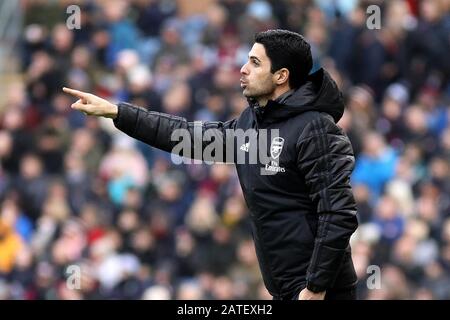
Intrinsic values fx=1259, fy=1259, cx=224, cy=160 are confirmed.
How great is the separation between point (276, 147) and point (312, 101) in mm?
301

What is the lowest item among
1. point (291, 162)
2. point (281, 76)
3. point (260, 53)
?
point (291, 162)

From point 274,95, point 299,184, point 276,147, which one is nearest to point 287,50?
point 274,95

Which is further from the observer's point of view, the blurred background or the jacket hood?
the blurred background

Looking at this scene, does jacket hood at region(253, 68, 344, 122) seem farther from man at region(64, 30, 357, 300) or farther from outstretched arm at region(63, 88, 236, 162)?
outstretched arm at region(63, 88, 236, 162)

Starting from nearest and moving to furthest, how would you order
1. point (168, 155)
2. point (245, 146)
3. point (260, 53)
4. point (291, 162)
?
point (291, 162) < point (260, 53) < point (245, 146) < point (168, 155)

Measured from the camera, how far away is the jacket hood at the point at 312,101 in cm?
646

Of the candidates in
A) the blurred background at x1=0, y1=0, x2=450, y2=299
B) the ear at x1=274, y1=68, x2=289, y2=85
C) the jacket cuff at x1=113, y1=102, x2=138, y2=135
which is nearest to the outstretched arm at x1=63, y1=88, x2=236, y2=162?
the jacket cuff at x1=113, y1=102, x2=138, y2=135

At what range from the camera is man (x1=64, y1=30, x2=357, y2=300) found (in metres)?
6.29

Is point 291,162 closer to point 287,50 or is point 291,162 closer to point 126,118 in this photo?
point 287,50

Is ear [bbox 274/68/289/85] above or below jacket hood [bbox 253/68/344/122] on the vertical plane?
above

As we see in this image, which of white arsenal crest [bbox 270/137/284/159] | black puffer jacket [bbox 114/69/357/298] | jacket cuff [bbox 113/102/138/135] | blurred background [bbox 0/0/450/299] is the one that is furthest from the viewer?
blurred background [bbox 0/0/450/299]

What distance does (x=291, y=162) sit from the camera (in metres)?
6.42

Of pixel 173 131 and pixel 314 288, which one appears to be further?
pixel 173 131

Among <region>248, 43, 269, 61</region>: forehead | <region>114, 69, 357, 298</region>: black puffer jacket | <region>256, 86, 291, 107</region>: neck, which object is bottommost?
<region>114, 69, 357, 298</region>: black puffer jacket
